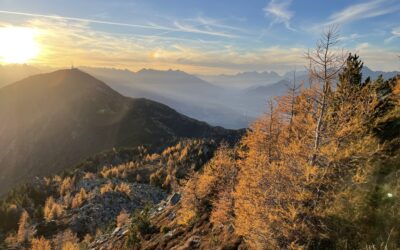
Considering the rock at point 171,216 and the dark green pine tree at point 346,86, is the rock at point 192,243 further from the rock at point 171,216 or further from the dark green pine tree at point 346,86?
the dark green pine tree at point 346,86

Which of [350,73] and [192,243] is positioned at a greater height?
[350,73]

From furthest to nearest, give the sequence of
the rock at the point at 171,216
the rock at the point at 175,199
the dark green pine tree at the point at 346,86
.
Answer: the rock at the point at 175,199, the rock at the point at 171,216, the dark green pine tree at the point at 346,86

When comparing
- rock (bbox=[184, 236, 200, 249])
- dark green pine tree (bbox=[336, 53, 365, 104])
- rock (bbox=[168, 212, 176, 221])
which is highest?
dark green pine tree (bbox=[336, 53, 365, 104])

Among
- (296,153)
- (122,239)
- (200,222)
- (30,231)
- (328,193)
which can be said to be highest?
(296,153)

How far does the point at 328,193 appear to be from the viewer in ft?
72.6

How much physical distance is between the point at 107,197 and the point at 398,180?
98685mm

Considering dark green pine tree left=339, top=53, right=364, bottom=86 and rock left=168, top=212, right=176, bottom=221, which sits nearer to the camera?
dark green pine tree left=339, top=53, right=364, bottom=86

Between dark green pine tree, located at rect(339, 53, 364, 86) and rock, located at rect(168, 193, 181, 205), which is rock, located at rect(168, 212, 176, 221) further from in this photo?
dark green pine tree, located at rect(339, 53, 364, 86)

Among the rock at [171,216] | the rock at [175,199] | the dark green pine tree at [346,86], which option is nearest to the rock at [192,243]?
the rock at [171,216]

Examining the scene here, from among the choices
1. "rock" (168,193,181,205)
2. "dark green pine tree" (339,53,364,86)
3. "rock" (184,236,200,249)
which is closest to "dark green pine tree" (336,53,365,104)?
"dark green pine tree" (339,53,364,86)

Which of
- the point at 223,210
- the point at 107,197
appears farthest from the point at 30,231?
the point at 223,210

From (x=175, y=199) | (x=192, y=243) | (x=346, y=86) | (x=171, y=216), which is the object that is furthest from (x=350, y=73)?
(x=175, y=199)

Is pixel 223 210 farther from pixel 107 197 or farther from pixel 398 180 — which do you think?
pixel 107 197

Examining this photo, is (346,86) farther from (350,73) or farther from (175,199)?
(175,199)
